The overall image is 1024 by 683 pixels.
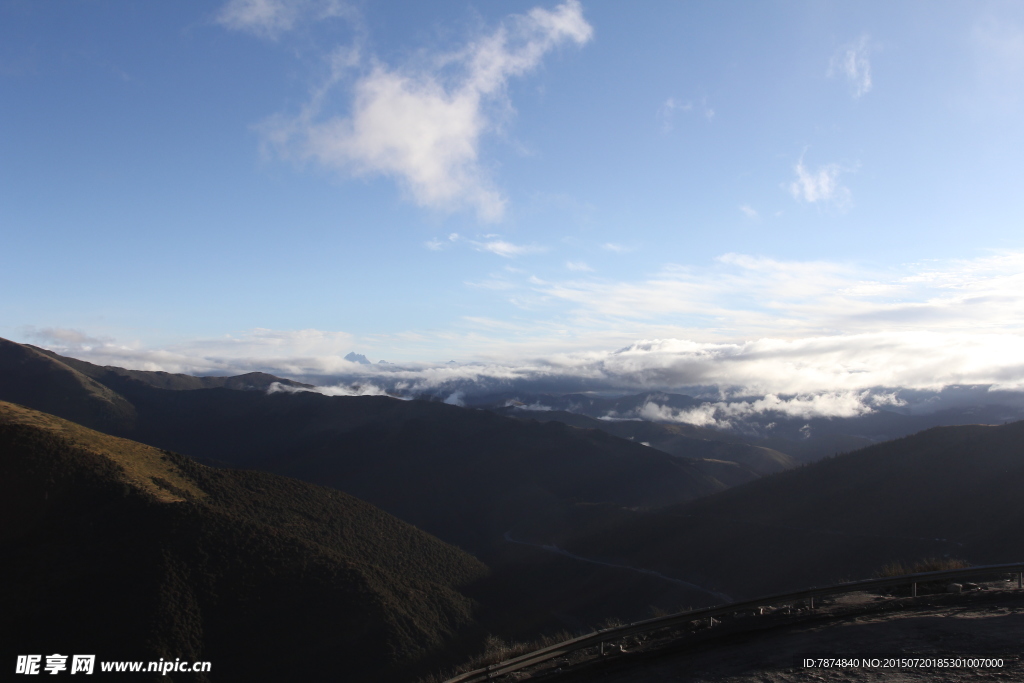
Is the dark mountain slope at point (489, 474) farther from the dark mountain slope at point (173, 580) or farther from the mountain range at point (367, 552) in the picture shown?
the dark mountain slope at point (173, 580)

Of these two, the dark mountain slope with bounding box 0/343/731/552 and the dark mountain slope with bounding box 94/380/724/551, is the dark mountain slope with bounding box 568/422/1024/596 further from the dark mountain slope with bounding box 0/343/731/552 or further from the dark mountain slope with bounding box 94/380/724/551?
the dark mountain slope with bounding box 94/380/724/551

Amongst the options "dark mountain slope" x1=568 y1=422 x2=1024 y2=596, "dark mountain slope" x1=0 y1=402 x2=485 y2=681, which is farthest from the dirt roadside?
"dark mountain slope" x1=568 y1=422 x2=1024 y2=596

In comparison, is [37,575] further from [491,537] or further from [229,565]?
[491,537]

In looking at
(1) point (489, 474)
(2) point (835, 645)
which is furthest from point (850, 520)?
(1) point (489, 474)

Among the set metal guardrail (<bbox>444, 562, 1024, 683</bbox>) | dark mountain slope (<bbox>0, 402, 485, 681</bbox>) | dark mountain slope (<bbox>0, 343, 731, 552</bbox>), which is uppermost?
metal guardrail (<bbox>444, 562, 1024, 683</bbox>)

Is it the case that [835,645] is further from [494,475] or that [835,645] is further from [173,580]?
[494,475]

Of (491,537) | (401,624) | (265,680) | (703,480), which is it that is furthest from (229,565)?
(703,480)
